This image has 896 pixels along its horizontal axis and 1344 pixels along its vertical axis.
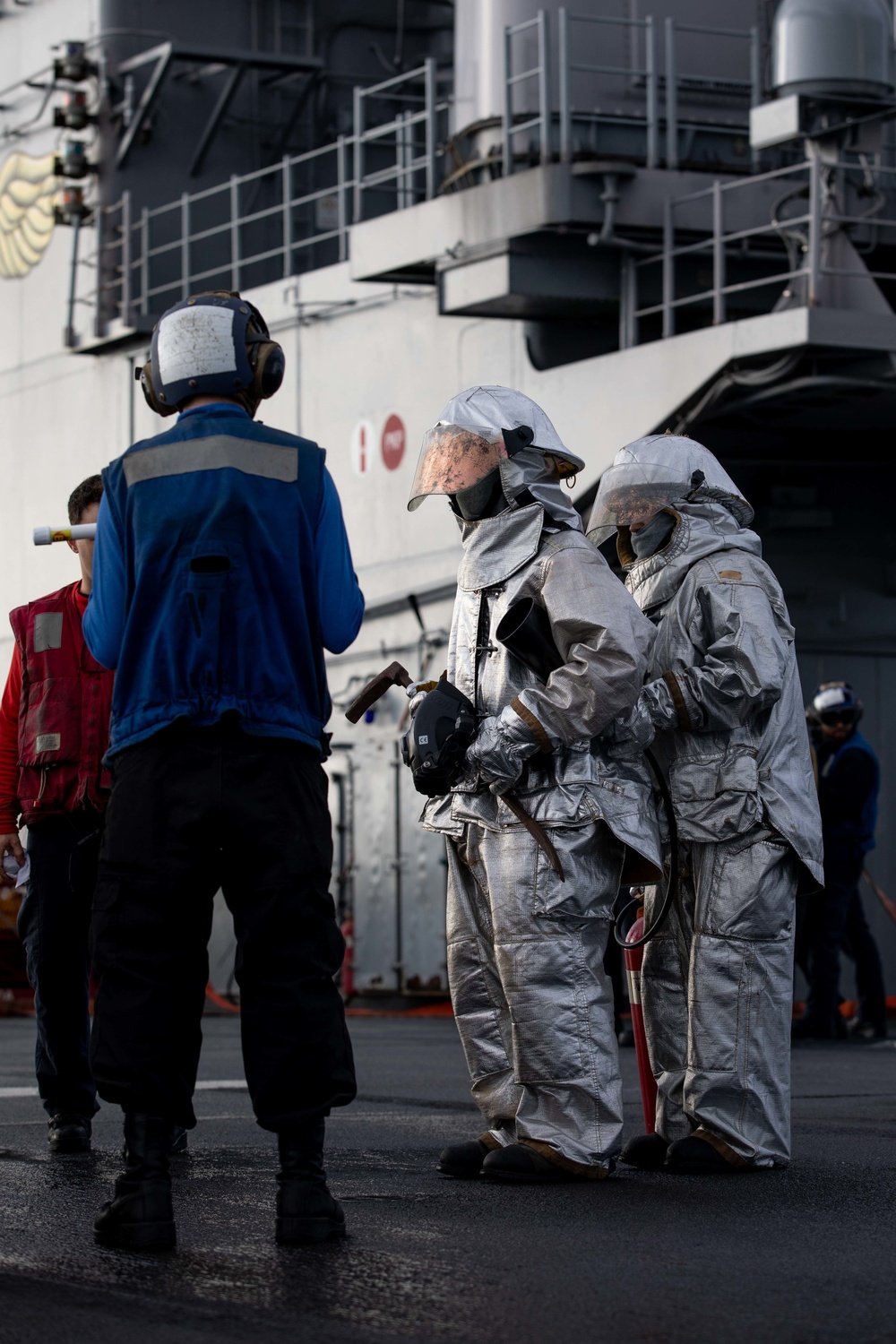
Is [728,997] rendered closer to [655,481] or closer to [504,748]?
[504,748]

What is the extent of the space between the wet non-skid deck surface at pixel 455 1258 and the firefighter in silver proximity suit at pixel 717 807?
0.78ft

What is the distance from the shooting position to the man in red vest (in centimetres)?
545

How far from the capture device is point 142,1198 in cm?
366

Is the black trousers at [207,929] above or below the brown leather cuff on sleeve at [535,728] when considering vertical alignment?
below

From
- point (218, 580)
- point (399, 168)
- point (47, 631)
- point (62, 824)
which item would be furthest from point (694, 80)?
point (218, 580)

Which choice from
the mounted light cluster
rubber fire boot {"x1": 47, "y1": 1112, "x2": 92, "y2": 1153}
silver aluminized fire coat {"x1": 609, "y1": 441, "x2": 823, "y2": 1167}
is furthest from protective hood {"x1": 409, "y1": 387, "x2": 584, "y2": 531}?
the mounted light cluster

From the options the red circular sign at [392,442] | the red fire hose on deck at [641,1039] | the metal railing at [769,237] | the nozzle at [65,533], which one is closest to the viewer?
the nozzle at [65,533]

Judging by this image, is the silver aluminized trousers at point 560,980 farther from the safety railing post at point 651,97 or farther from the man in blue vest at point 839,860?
the safety railing post at point 651,97

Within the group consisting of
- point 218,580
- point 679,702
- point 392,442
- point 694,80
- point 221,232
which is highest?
point 221,232

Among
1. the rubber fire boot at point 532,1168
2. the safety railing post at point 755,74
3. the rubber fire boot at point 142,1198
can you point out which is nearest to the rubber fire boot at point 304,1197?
the rubber fire boot at point 142,1198

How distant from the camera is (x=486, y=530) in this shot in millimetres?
4875

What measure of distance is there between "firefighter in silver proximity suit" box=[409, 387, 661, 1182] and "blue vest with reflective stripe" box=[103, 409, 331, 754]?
2.98ft

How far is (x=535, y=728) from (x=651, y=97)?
862 cm

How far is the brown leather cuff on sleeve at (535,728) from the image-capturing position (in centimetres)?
459
